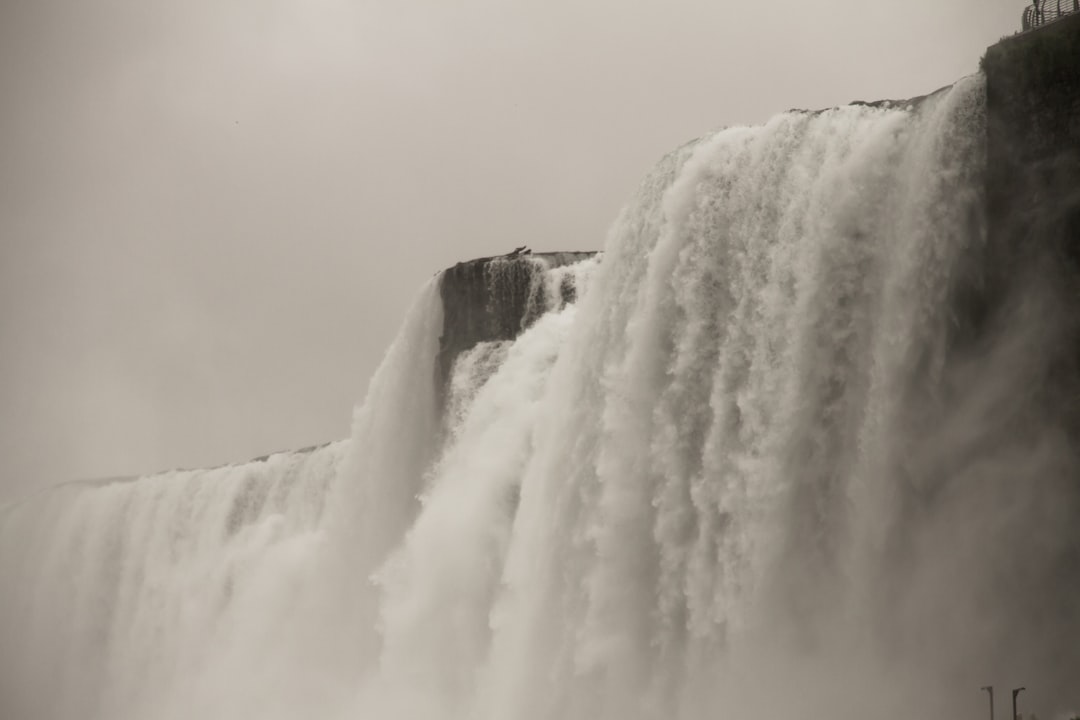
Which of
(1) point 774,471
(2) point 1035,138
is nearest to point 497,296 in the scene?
(1) point 774,471

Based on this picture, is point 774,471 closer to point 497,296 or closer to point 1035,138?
point 1035,138

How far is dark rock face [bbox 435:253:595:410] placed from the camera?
27141 millimetres

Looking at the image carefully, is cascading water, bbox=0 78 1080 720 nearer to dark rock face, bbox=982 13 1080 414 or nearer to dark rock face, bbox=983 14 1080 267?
dark rock face, bbox=982 13 1080 414

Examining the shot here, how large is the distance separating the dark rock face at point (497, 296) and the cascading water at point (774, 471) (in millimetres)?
1196

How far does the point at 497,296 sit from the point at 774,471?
11.4 meters

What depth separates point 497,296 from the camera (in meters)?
27.4

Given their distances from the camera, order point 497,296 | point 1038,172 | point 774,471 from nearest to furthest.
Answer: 1. point 1038,172
2. point 774,471
3. point 497,296

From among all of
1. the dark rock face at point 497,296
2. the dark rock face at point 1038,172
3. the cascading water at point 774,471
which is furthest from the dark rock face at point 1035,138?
the dark rock face at point 497,296

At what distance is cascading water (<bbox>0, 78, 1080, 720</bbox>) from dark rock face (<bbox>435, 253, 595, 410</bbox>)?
1.20 m

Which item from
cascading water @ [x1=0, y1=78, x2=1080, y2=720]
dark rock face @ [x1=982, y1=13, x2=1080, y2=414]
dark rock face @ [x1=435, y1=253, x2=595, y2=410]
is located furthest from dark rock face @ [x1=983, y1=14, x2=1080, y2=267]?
dark rock face @ [x1=435, y1=253, x2=595, y2=410]

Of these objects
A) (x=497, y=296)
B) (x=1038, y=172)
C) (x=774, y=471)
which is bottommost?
(x=774, y=471)

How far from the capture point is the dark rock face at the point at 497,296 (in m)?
27.1

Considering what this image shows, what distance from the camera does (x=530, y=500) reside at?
21375 millimetres

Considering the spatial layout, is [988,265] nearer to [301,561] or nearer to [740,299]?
[740,299]
